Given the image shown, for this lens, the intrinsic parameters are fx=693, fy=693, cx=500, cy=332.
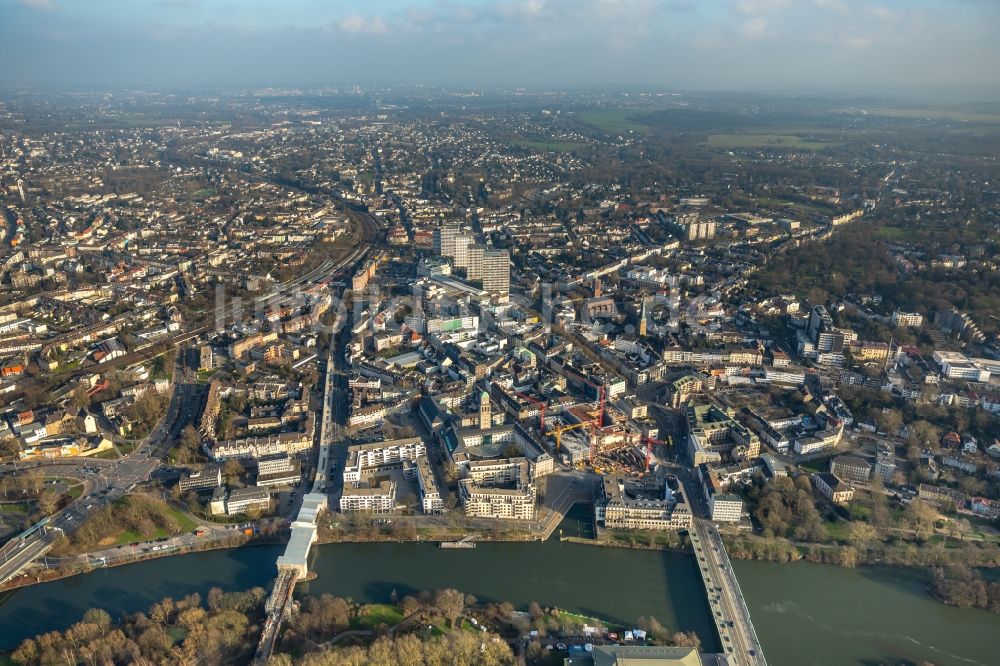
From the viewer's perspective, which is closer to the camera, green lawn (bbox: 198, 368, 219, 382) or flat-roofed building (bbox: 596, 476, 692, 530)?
flat-roofed building (bbox: 596, 476, 692, 530)

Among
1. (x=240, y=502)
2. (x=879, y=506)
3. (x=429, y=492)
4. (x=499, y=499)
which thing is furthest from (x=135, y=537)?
(x=879, y=506)

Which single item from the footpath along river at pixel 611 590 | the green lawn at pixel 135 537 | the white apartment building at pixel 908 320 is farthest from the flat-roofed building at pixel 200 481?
the white apartment building at pixel 908 320

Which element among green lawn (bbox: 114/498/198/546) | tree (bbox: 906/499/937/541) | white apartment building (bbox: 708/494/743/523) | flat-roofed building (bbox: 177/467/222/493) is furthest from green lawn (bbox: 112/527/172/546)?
tree (bbox: 906/499/937/541)

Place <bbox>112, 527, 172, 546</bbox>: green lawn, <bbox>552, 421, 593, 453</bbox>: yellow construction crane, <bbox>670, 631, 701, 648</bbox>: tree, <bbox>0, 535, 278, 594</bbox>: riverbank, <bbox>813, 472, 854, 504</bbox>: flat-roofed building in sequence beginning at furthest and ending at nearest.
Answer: <bbox>552, 421, 593, 453</bbox>: yellow construction crane < <bbox>813, 472, 854, 504</bbox>: flat-roofed building < <bbox>112, 527, 172, 546</bbox>: green lawn < <bbox>0, 535, 278, 594</bbox>: riverbank < <bbox>670, 631, 701, 648</bbox>: tree

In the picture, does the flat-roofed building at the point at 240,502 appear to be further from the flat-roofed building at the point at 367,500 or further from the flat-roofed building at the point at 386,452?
the flat-roofed building at the point at 386,452

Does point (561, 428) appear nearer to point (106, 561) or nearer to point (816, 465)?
point (816, 465)

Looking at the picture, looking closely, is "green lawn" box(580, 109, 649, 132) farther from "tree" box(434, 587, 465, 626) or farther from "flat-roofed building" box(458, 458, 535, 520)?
"tree" box(434, 587, 465, 626)
